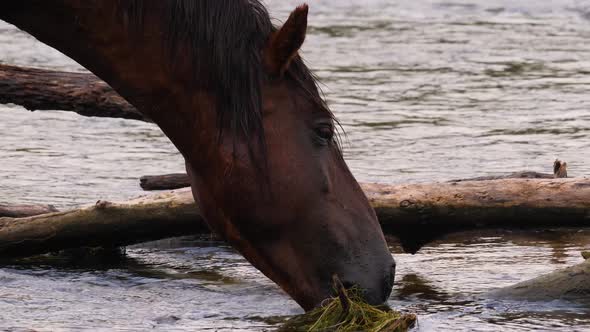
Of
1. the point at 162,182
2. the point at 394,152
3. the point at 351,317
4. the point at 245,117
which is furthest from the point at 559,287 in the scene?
the point at 394,152

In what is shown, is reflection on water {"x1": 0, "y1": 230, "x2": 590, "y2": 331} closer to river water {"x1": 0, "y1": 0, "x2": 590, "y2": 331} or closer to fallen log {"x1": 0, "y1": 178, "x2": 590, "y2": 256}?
river water {"x1": 0, "y1": 0, "x2": 590, "y2": 331}

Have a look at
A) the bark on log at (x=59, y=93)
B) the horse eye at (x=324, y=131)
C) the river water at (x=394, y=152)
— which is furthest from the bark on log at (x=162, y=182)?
the horse eye at (x=324, y=131)

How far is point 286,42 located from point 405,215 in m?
1.75

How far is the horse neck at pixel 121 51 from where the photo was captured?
11.8 feet

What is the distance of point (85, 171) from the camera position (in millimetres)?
7734

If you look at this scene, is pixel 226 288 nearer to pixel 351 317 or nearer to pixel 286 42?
pixel 351 317

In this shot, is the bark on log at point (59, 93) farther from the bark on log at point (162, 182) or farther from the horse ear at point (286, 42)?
the horse ear at point (286, 42)

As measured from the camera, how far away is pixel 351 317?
3.98 m

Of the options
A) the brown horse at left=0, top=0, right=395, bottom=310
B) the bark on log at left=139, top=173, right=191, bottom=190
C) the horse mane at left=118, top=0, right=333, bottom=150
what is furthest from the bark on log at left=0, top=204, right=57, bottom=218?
the horse mane at left=118, top=0, right=333, bottom=150

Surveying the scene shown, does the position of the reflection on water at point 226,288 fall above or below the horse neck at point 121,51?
below

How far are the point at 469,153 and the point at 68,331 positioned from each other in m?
4.26

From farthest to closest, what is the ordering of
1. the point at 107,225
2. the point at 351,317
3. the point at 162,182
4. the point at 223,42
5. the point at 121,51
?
1. the point at 162,182
2. the point at 107,225
3. the point at 351,317
4. the point at 121,51
5. the point at 223,42

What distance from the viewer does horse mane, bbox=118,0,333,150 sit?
352cm

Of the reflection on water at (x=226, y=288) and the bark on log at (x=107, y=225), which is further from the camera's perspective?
the bark on log at (x=107, y=225)
